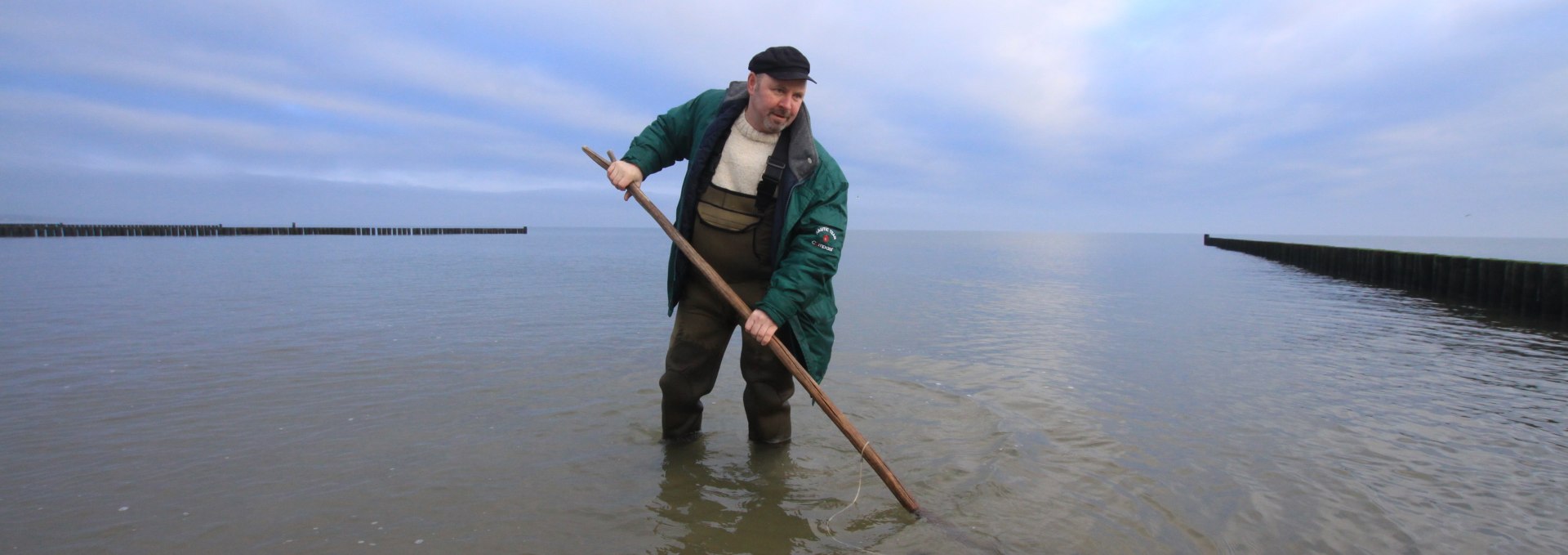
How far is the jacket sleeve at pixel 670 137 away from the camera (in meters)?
4.19

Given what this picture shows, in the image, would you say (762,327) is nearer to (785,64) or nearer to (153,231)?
(785,64)

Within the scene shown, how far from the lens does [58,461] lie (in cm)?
420

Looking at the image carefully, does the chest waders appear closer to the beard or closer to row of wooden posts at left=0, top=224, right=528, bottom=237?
the beard

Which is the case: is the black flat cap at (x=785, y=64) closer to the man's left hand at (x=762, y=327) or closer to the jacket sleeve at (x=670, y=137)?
the jacket sleeve at (x=670, y=137)

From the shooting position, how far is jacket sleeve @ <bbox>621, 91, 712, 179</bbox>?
165 inches

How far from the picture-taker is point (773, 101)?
3.74 metres

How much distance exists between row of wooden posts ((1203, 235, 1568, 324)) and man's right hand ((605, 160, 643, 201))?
17510mm

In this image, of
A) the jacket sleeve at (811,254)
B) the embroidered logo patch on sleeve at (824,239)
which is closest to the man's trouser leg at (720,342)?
the jacket sleeve at (811,254)

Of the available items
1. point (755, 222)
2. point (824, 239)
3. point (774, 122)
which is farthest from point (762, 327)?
point (774, 122)

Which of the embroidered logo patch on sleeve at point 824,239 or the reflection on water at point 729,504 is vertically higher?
the embroidered logo patch on sleeve at point 824,239

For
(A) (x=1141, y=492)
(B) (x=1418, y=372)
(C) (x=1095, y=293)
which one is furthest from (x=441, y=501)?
(C) (x=1095, y=293)

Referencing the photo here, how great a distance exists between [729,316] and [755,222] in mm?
534

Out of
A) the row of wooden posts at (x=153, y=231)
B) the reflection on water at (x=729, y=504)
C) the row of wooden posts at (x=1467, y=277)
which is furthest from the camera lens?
the row of wooden posts at (x=153, y=231)

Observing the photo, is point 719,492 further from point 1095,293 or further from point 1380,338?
point 1095,293
